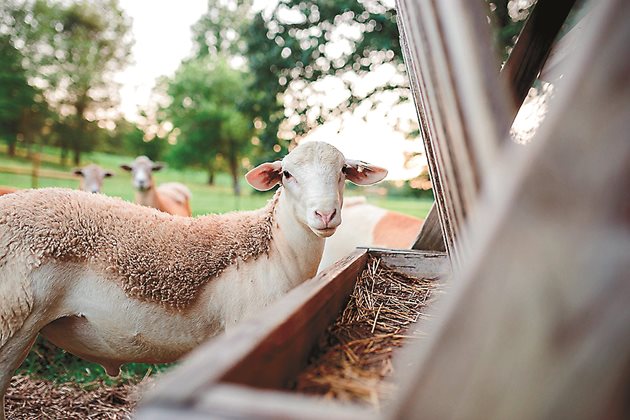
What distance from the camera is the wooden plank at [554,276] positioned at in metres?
0.50

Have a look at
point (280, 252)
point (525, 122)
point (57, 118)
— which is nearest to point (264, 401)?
point (280, 252)

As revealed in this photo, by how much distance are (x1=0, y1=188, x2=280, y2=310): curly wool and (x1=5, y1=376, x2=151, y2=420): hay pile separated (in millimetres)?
1791

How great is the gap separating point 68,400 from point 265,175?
2.74 m

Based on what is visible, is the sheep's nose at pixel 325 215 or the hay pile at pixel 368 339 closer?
the hay pile at pixel 368 339

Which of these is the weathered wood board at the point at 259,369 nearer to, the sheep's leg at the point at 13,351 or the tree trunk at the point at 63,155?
the sheep's leg at the point at 13,351

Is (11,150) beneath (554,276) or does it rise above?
above

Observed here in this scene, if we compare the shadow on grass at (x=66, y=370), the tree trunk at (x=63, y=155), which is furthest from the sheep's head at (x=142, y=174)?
the tree trunk at (x=63, y=155)

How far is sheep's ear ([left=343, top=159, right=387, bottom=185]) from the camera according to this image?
283 centimetres

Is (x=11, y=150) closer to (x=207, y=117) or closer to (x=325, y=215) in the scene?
(x=207, y=117)

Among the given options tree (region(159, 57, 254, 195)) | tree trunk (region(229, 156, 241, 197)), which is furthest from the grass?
tree (region(159, 57, 254, 195))

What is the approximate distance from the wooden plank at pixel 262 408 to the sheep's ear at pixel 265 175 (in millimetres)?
2146

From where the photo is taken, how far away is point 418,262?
261cm

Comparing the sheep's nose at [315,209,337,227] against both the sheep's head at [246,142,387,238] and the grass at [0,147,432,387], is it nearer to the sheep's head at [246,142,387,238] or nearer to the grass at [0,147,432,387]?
the sheep's head at [246,142,387,238]

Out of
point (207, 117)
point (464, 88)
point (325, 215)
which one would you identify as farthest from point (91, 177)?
point (207, 117)
